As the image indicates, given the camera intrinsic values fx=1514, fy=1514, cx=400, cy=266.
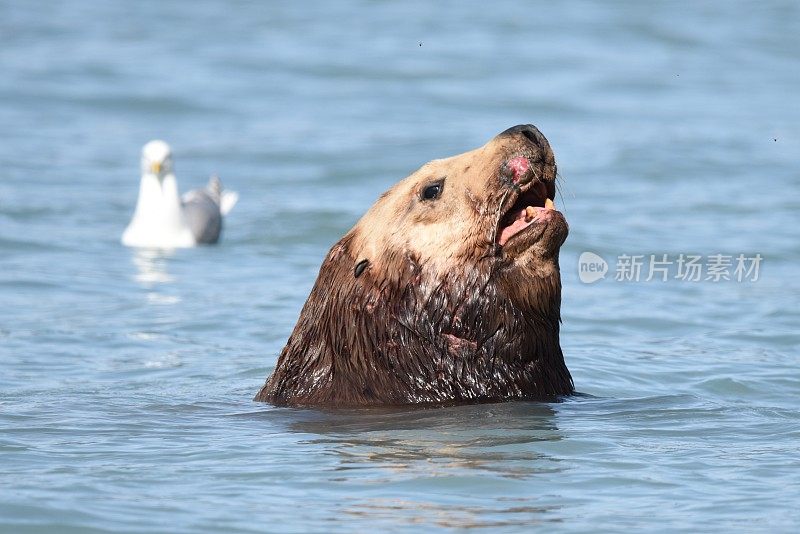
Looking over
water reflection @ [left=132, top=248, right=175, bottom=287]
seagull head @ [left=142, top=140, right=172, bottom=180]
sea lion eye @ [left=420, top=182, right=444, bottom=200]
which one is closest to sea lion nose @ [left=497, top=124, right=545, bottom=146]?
sea lion eye @ [left=420, top=182, right=444, bottom=200]

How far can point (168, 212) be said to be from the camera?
14.7m

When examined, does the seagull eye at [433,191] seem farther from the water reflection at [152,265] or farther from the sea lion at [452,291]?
the water reflection at [152,265]

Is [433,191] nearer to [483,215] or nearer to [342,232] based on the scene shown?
[483,215]

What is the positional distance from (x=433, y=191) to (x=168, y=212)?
339 inches

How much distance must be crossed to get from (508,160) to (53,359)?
3777 millimetres

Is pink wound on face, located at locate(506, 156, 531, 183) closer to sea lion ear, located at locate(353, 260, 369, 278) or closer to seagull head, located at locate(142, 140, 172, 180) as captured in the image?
sea lion ear, located at locate(353, 260, 369, 278)

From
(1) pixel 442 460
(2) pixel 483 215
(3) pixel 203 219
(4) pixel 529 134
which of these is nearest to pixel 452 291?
(2) pixel 483 215

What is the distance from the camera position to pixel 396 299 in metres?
6.38

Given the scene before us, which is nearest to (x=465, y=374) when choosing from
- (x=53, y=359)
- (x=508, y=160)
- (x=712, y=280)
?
(x=508, y=160)

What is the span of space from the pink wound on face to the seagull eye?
0.37 meters

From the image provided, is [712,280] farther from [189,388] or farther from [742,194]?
[189,388]

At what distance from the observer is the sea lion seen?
621cm
